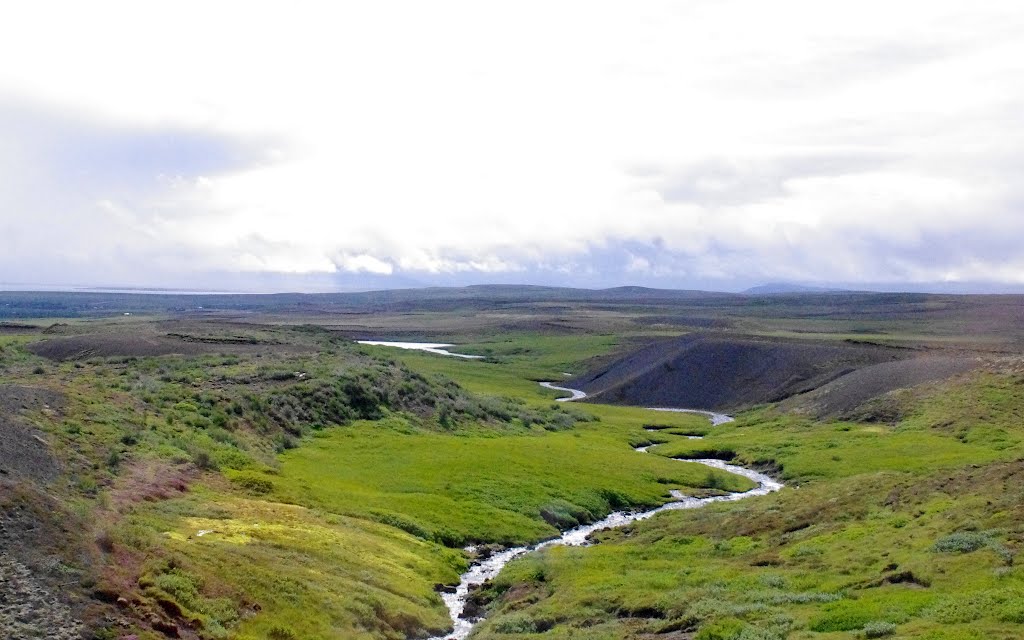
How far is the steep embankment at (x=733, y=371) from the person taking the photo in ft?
424

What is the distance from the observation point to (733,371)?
137750 mm

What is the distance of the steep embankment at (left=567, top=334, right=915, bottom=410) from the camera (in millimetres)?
129125

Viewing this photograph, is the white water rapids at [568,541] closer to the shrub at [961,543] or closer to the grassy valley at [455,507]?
the grassy valley at [455,507]

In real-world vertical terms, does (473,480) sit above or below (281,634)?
below

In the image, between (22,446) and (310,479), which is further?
(310,479)

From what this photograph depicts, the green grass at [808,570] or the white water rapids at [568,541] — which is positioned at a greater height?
the green grass at [808,570]

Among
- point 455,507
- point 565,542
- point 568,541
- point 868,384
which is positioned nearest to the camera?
point 565,542

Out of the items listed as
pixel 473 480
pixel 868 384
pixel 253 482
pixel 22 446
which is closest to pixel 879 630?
pixel 22 446

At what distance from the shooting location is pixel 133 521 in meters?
37.9

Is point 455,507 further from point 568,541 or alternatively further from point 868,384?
point 868,384

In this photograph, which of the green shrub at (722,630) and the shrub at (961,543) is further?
the shrub at (961,543)

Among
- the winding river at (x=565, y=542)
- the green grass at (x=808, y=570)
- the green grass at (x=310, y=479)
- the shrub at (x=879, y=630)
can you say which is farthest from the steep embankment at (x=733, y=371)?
the shrub at (x=879, y=630)

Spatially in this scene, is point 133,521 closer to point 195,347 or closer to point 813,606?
point 813,606

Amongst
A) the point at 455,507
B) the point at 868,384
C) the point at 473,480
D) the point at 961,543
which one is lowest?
the point at 455,507
